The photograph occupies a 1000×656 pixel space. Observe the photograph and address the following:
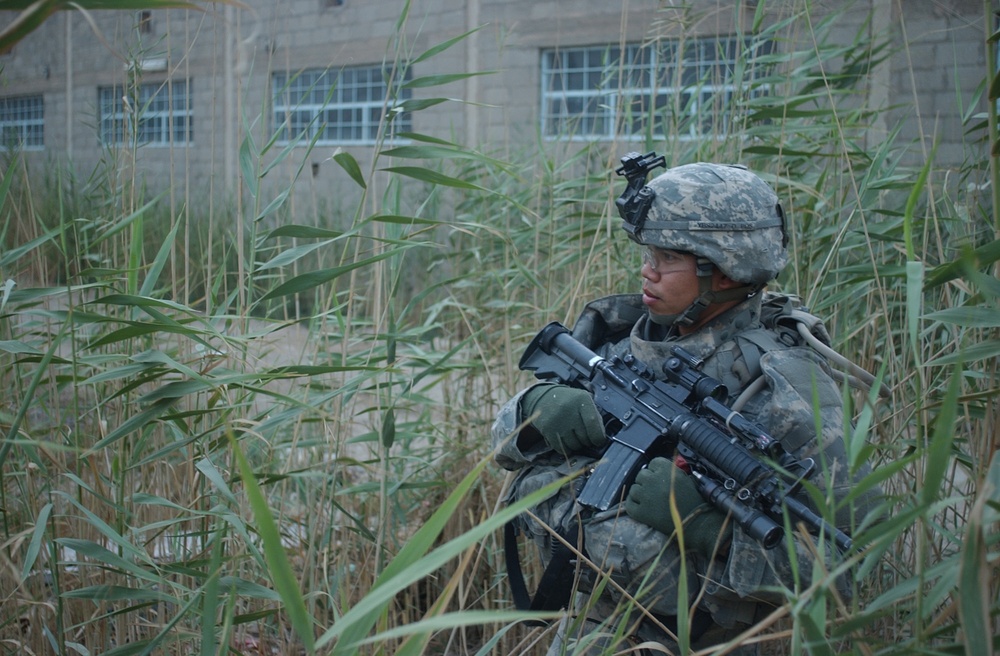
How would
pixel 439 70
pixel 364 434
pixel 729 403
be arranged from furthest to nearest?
pixel 439 70
pixel 364 434
pixel 729 403

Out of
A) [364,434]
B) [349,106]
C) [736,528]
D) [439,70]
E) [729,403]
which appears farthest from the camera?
[349,106]

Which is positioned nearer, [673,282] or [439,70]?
[673,282]

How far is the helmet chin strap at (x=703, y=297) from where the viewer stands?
5.84 ft

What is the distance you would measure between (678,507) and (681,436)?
0.44 ft

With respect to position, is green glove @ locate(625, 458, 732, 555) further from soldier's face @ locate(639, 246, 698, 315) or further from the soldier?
soldier's face @ locate(639, 246, 698, 315)

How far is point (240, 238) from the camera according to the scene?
205cm

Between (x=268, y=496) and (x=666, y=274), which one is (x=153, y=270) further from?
(x=666, y=274)

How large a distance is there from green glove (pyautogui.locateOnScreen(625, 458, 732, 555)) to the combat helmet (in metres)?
0.37

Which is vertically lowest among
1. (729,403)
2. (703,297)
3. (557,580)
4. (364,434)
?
(557,580)

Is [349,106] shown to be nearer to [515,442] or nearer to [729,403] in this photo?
[515,442]

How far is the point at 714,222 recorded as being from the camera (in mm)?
1760

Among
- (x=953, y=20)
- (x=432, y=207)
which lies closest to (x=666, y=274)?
(x=432, y=207)

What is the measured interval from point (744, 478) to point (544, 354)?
626 mm

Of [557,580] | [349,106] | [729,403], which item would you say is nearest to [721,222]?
[729,403]
